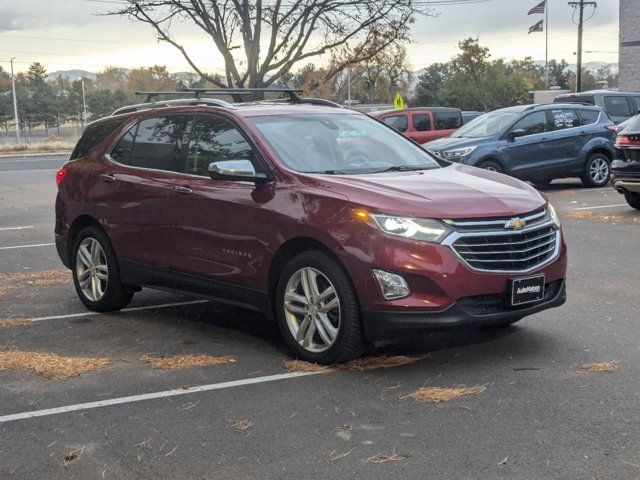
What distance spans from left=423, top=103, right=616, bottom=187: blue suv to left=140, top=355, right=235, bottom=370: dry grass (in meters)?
11.8

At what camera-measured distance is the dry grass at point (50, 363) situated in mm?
5992

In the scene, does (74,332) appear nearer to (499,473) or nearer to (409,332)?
(409,332)

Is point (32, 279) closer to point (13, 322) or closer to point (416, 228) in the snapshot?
point (13, 322)

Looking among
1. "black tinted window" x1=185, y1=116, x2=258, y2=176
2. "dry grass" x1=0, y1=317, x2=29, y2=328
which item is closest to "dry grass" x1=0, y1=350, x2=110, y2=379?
"dry grass" x1=0, y1=317, x2=29, y2=328

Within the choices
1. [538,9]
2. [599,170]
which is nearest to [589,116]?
[599,170]

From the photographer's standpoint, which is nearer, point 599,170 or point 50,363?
point 50,363

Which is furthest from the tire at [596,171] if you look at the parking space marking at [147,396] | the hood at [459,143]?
the parking space marking at [147,396]

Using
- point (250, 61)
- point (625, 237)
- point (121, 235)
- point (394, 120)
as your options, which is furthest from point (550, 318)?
point (250, 61)

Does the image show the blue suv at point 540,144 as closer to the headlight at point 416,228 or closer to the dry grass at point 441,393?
the headlight at point 416,228

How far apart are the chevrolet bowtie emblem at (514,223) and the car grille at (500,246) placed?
0.03 metres

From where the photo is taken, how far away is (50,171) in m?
32.7

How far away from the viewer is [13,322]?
757cm

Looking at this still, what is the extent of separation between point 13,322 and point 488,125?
41.9ft

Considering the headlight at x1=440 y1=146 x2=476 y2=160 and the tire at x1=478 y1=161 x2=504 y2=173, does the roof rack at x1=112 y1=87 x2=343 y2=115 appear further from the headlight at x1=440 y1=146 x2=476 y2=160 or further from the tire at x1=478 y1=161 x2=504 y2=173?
the tire at x1=478 y1=161 x2=504 y2=173
